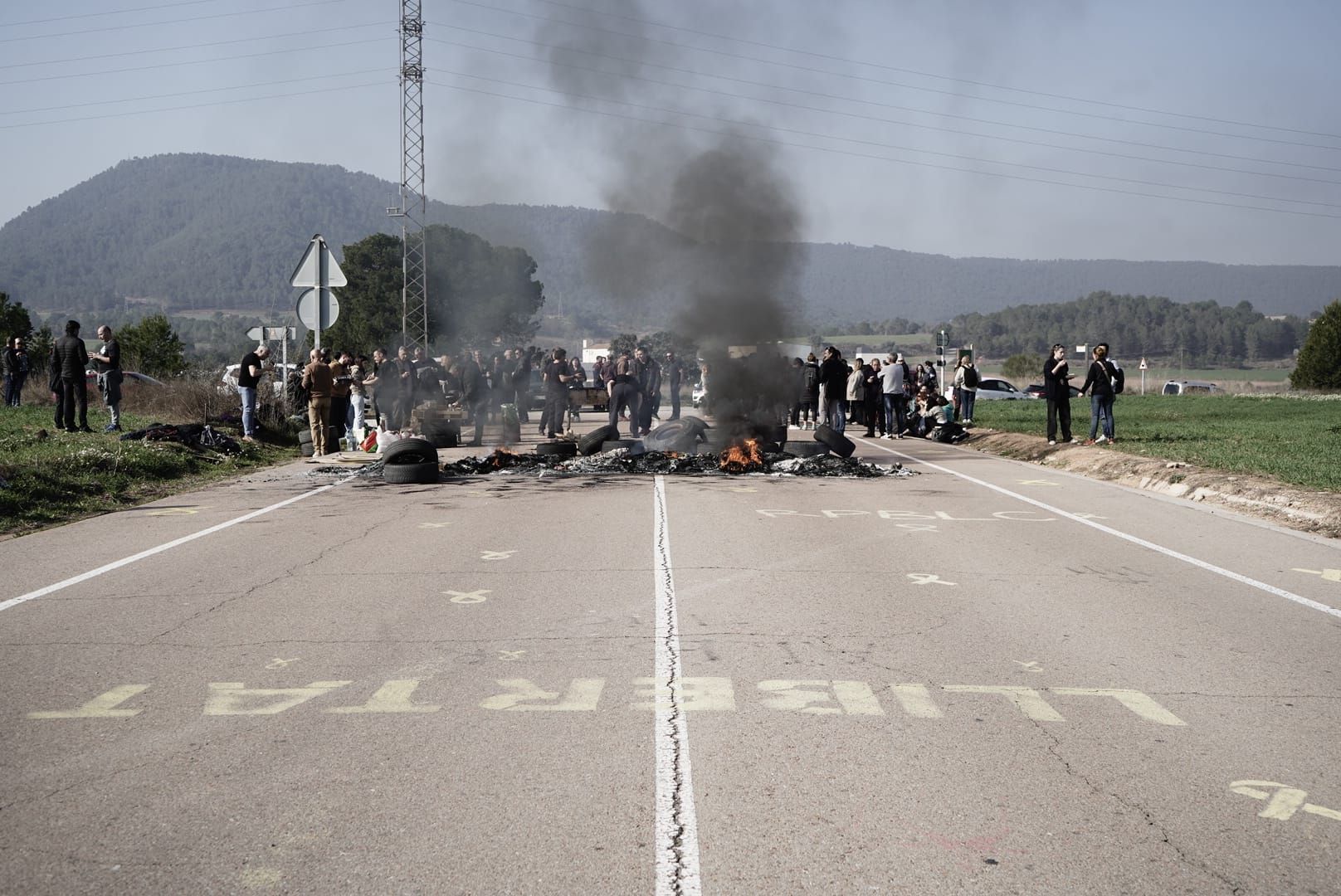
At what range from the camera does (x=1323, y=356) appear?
6209 cm

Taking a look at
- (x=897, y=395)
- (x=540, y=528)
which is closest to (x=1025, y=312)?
(x=897, y=395)

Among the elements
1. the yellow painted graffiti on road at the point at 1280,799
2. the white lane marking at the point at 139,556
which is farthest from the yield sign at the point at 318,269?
the yellow painted graffiti on road at the point at 1280,799

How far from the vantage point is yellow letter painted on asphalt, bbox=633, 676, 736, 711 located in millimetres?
5340

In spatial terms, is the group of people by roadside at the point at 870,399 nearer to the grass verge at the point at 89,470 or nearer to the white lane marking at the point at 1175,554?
the white lane marking at the point at 1175,554

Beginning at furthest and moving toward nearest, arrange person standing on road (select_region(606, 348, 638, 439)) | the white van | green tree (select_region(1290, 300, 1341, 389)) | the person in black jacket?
the white van
green tree (select_region(1290, 300, 1341, 389))
person standing on road (select_region(606, 348, 638, 439))
the person in black jacket

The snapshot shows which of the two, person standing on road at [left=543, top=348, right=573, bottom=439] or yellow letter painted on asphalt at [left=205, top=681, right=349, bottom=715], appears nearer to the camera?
yellow letter painted on asphalt at [left=205, top=681, right=349, bottom=715]

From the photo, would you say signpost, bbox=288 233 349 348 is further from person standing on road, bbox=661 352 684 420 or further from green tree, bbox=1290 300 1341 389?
green tree, bbox=1290 300 1341 389

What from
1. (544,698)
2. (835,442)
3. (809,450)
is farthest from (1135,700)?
(835,442)

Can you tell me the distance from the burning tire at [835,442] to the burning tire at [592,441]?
3.45 m

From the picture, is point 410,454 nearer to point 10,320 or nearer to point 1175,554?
point 1175,554

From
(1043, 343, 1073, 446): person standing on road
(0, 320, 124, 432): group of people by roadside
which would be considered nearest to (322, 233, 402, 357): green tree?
(0, 320, 124, 432): group of people by roadside

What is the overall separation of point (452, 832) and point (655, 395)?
82.0 ft

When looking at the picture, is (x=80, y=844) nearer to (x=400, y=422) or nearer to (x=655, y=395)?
(x=400, y=422)

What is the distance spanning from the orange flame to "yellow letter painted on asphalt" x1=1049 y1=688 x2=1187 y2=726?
38.6ft
